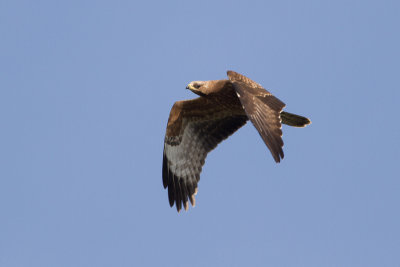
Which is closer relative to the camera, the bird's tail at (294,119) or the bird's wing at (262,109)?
the bird's wing at (262,109)

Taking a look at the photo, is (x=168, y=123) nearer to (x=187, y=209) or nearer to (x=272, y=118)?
(x=187, y=209)

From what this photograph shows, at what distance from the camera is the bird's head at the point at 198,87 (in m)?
13.8

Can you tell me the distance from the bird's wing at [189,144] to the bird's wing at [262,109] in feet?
5.70

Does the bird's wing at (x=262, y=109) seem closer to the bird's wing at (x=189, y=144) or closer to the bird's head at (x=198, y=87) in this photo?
the bird's head at (x=198, y=87)

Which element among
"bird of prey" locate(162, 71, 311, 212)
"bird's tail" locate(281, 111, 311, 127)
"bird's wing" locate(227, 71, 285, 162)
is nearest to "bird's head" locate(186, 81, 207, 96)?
"bird of prey" locate(162, 71, 311, 212)

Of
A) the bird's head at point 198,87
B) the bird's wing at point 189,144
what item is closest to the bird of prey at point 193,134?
the bird's wing at point 189,144

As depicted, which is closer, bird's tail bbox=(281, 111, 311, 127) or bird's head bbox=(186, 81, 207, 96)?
bird's head bbox=(186, 81, 207, 96)

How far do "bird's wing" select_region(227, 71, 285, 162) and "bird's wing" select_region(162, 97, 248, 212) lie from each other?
1736mm

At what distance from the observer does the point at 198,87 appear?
45.4ft

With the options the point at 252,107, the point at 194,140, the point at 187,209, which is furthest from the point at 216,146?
the point at 252,107

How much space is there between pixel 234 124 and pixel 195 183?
1441 millimetres

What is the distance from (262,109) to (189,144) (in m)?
2.97

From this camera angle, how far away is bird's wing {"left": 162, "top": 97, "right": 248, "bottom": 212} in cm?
1482

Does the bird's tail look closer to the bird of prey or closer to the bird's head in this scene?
the bird of prey
